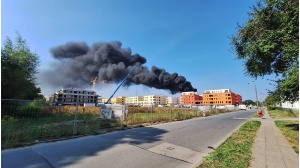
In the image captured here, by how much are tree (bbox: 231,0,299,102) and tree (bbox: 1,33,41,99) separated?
66.8 ft

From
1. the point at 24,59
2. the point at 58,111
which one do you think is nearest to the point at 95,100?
the point at 24,59

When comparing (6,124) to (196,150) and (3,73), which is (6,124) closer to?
(196,150)

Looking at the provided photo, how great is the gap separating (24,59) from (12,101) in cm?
1960

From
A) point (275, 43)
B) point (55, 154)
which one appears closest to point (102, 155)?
point (55, 154)

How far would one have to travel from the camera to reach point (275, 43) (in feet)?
26.3

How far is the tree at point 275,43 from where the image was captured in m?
7.37

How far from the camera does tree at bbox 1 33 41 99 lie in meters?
18.2

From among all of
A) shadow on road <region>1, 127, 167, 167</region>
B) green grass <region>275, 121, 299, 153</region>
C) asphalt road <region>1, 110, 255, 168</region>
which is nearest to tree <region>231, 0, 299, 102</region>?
green grass <region>275, 121, 299, 153</region>

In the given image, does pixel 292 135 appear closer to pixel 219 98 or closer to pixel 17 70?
pixel 17 70

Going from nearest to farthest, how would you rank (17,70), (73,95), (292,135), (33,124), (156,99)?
(33,124), (292,135), (17,70), (73,95), (156,99)

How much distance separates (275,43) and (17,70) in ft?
75.4

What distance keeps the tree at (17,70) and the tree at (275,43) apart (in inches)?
802

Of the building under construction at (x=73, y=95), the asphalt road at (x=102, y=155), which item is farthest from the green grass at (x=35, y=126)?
the building under construction at (x=73, y=95)

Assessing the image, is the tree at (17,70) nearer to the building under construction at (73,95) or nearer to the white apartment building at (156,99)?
the building under construction at (73,95)
